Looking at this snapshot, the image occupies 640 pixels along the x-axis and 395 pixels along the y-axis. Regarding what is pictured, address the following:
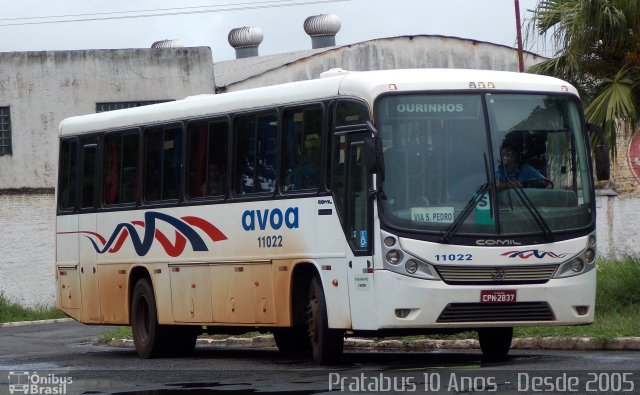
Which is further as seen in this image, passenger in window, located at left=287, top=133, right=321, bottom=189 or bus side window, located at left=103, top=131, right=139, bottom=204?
bus side window, located at left=103, top=131, right=139, bottom=204

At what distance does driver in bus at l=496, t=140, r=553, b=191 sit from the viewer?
1409 cm

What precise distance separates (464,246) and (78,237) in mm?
7808

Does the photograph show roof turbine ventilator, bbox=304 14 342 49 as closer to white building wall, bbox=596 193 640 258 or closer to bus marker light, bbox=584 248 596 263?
white building wall, bbox=596 193 640 258

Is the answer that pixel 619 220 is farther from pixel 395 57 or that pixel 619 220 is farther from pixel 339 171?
pixel 339 171

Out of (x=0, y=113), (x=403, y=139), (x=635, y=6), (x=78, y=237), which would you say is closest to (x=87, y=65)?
(x=0, y=113)

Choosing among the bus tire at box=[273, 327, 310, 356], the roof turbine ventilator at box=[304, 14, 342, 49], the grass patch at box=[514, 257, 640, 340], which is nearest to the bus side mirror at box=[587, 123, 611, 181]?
the grass patch at box=[514, 257, 640, 340]

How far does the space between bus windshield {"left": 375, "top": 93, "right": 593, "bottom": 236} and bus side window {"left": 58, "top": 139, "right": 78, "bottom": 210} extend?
7385mm

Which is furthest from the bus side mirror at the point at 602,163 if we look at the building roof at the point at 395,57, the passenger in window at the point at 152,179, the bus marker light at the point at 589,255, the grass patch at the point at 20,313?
the building roof at the point at 395,57

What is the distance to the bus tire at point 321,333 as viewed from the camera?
1468cm

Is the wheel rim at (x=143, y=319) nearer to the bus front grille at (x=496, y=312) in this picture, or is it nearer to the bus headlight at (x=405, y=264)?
the bus headlight at (x=405, y=264)

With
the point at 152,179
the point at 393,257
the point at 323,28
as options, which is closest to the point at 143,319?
the point at 152,179

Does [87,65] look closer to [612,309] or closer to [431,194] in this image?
[612,309]

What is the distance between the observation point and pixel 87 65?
36.3 m

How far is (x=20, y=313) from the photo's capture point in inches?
1334
